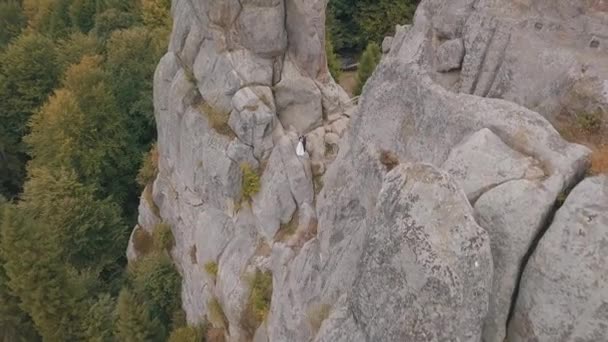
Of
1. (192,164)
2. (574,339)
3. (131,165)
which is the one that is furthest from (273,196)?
(131,165)

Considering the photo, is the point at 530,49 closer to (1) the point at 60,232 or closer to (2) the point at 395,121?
(2) the point at 395,121

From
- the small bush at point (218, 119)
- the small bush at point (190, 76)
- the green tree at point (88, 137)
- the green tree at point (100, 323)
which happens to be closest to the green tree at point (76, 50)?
the green tree at point (88, 137)

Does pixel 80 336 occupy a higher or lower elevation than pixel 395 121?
lower

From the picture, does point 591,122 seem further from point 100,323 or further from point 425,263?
point 100,323

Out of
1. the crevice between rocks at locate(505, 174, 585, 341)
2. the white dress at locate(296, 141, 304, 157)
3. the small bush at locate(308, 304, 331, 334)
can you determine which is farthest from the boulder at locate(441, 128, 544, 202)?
the white dress at locate(296, 141, 304, 157)

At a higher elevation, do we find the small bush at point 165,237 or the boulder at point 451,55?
the boulder at point 451,55

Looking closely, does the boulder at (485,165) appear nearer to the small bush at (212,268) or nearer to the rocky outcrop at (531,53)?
the rocky outcrop at (531,53)

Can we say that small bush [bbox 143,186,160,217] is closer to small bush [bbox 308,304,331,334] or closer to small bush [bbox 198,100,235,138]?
small bush [bbox 198,100,235,138]
